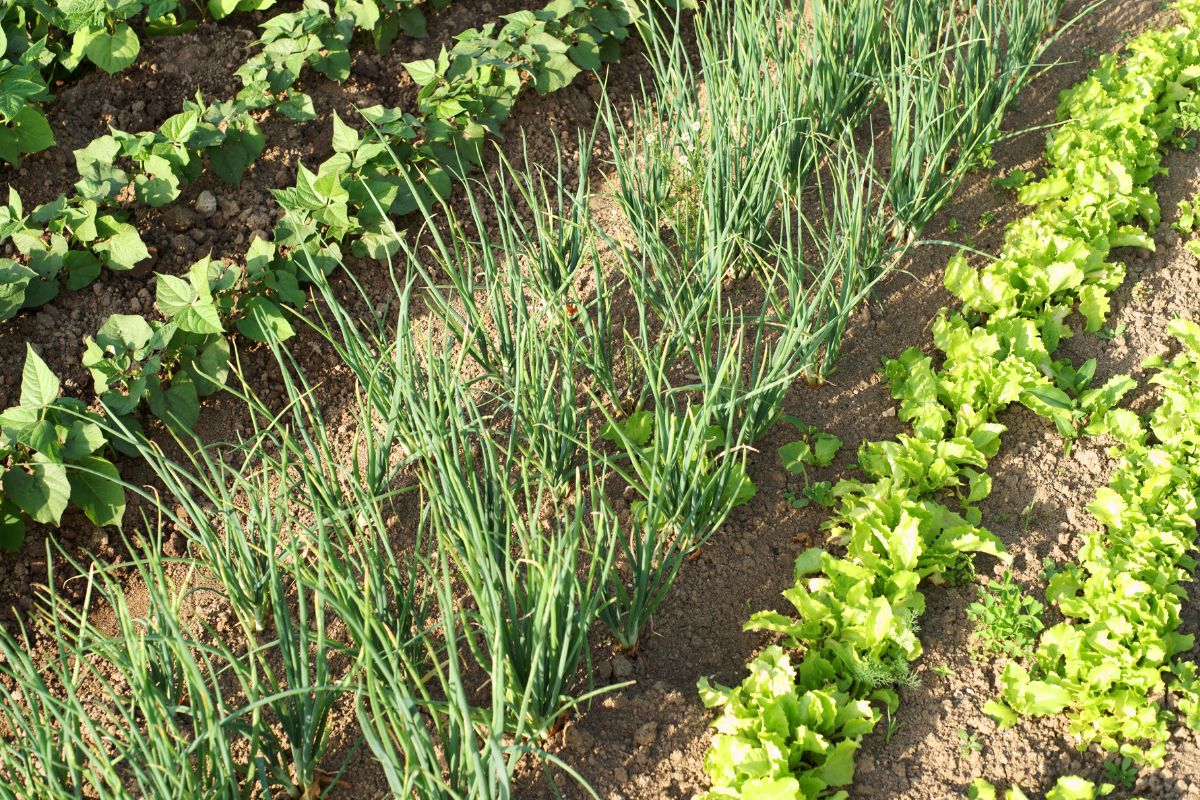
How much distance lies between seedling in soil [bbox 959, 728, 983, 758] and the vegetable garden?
2 centimetres

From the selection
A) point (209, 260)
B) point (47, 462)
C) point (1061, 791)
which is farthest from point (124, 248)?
point (1061, 791)

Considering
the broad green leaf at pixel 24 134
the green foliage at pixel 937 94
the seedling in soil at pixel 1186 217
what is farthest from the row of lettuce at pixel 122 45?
the seedling in soil at pixel 1186 217

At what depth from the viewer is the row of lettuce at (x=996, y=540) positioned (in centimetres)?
208

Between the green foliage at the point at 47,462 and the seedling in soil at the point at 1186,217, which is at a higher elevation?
the green foliage at the point at 47,462

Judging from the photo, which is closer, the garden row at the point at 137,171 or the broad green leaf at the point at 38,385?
the broad green leaf at the point at 38,385

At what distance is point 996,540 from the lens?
2.37 m

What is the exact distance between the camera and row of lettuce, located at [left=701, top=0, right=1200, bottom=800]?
208 centimetres

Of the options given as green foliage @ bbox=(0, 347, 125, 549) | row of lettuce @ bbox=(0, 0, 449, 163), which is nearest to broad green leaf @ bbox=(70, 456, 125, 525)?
green foliage @ bbox=(0, 347, 125, 549)

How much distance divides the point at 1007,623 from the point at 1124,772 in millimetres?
344

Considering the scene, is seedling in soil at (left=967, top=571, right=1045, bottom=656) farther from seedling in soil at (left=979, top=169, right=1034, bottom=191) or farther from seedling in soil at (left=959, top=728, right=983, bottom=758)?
seedling in soil at (left=979, top=169, right=1034, bottom=191)

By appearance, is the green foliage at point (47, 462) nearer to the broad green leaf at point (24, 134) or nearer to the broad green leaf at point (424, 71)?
the broad green leaf at point (24, 134)

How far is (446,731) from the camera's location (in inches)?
78.0

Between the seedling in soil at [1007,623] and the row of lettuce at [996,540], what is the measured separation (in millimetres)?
63

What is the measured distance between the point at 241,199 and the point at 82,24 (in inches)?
26.4
